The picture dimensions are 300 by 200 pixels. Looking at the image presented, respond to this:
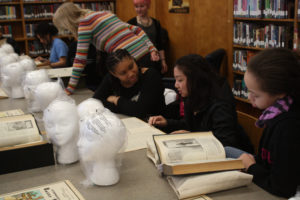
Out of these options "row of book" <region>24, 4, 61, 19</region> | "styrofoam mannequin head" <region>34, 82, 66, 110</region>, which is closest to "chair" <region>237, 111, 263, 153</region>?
"styrofoam mannequin head" <region>34, 82, 66, 110</region>

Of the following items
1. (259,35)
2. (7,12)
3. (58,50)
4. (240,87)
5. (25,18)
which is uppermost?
(7,12)

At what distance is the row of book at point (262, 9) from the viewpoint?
333cm

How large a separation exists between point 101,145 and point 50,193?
0.80 ft

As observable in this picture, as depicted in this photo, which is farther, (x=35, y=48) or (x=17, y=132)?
(x=35, y=48)

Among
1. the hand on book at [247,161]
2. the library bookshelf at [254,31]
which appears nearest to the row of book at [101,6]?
the library bookshelf at [254,31]

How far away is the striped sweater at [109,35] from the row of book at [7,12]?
3439mm

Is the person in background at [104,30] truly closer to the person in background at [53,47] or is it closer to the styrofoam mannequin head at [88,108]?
the person in background at [53,47]

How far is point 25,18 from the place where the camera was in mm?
5887

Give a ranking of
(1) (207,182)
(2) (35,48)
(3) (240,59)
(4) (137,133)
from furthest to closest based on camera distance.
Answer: (2) (35,48)
(3) (240,59)
(4) (137,133)
(1) (207,182)

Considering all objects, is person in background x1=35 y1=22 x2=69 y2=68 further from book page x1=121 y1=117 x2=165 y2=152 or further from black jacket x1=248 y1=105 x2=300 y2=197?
black jacket x1=248 y1=105 x2=300 y2=197

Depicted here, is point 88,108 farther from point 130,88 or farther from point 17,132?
point 130,88

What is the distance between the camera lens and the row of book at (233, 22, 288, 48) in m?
3.44

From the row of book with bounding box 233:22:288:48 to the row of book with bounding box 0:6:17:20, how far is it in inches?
147

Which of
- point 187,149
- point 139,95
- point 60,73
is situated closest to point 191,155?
point 187,149
